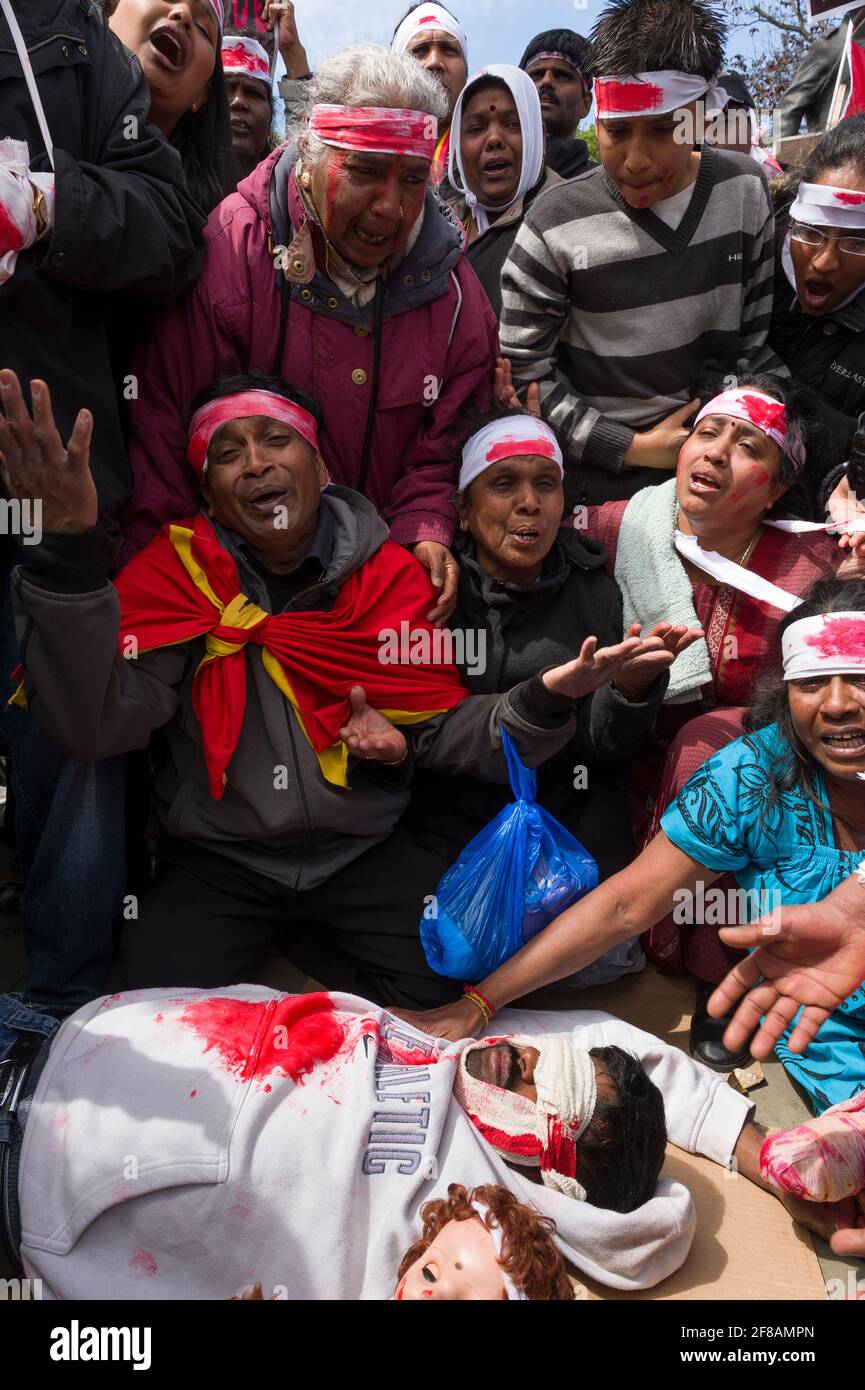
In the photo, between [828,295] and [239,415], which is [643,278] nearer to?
[828,295]

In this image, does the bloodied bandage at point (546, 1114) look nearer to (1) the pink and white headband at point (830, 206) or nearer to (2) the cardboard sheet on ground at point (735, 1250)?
(2) the cardboard sheet on ground at point (735, 1250)

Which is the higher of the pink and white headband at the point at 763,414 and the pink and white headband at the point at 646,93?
the pink and white headband at the point at 646,93

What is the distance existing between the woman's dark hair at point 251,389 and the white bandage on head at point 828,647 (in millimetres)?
1477

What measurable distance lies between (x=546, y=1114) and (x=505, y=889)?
28.6 inches

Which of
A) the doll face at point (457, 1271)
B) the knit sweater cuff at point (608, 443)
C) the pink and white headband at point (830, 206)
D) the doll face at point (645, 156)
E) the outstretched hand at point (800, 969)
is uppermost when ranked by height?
the doll face at point (645, 156)

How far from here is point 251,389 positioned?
3141 mm

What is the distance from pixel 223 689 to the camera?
3053mm

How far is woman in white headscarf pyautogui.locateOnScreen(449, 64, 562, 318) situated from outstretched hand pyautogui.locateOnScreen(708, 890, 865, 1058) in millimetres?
2774

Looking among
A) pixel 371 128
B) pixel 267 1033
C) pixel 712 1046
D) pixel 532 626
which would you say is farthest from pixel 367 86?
pixel 712 1046

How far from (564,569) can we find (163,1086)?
1.88m

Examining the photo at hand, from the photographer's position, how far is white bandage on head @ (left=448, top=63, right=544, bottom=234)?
4328 mm

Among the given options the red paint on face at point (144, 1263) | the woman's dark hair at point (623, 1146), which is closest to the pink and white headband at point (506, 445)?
the woman's dark hair at point (623, 1146)

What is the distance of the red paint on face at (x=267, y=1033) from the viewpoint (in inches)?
93.3

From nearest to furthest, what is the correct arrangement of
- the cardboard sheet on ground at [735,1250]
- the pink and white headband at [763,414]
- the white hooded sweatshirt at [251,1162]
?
1. the white hooded sweatshirt at [251,1162]
2. the cardboard sheet on ground at [735,1250]
3. the pink and white headband at [763,414]
